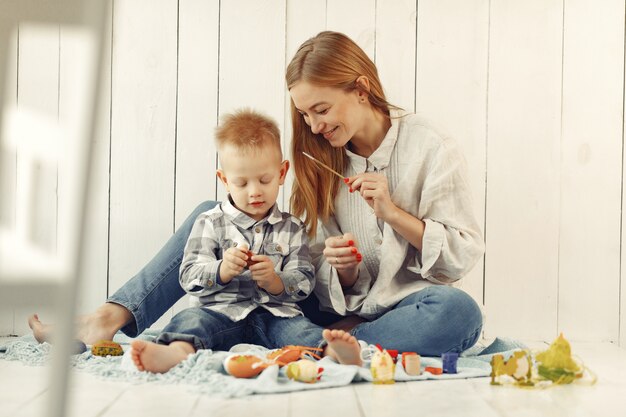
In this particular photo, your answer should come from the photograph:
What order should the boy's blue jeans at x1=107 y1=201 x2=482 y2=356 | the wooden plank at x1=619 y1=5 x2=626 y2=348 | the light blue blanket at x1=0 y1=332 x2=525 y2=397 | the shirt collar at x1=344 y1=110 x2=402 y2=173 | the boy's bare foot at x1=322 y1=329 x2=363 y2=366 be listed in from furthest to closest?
the wooden plank at x1=619 y1=5 x2=626 y2=348
the shirt collar at x1=344 y1=110 x2=402 y2=173
the boy's blue jeans at x1=107 y1=201 x2=482 y2=356
the boy's bare foot at x1=322 y1=329 x2=363 y2=366
the light blue blanket at x1=0 y1=332 x2=525 y2=397

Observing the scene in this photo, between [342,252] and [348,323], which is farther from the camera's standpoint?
[348,323]

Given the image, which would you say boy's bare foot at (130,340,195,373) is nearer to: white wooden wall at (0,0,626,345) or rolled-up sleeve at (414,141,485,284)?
rolled-up sleeve at (414,141,485,284)

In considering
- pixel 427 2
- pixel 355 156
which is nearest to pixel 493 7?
pixel 427 2

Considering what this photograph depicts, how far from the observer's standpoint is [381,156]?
5.65ft

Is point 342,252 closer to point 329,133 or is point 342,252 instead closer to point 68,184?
point 329,133

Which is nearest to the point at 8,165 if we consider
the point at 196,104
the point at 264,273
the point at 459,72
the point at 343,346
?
the point at 343,346

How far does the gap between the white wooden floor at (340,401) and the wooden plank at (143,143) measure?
2.27 feet

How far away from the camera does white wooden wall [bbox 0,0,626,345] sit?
203 centimetres

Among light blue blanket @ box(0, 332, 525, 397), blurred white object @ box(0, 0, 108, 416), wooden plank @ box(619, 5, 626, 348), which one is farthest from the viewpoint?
wooden plank @ box(619, 5, 626, 348)

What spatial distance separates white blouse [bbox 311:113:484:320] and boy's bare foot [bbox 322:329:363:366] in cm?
23

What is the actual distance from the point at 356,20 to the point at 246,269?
0.73 metres

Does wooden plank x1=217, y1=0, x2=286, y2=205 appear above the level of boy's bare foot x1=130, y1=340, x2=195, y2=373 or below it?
above

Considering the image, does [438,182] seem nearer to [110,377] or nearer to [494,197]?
[494,197]

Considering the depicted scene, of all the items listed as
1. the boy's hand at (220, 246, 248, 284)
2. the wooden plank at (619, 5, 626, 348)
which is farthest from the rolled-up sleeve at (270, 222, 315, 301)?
the wooden plank at (619, 5, 626, 348)
